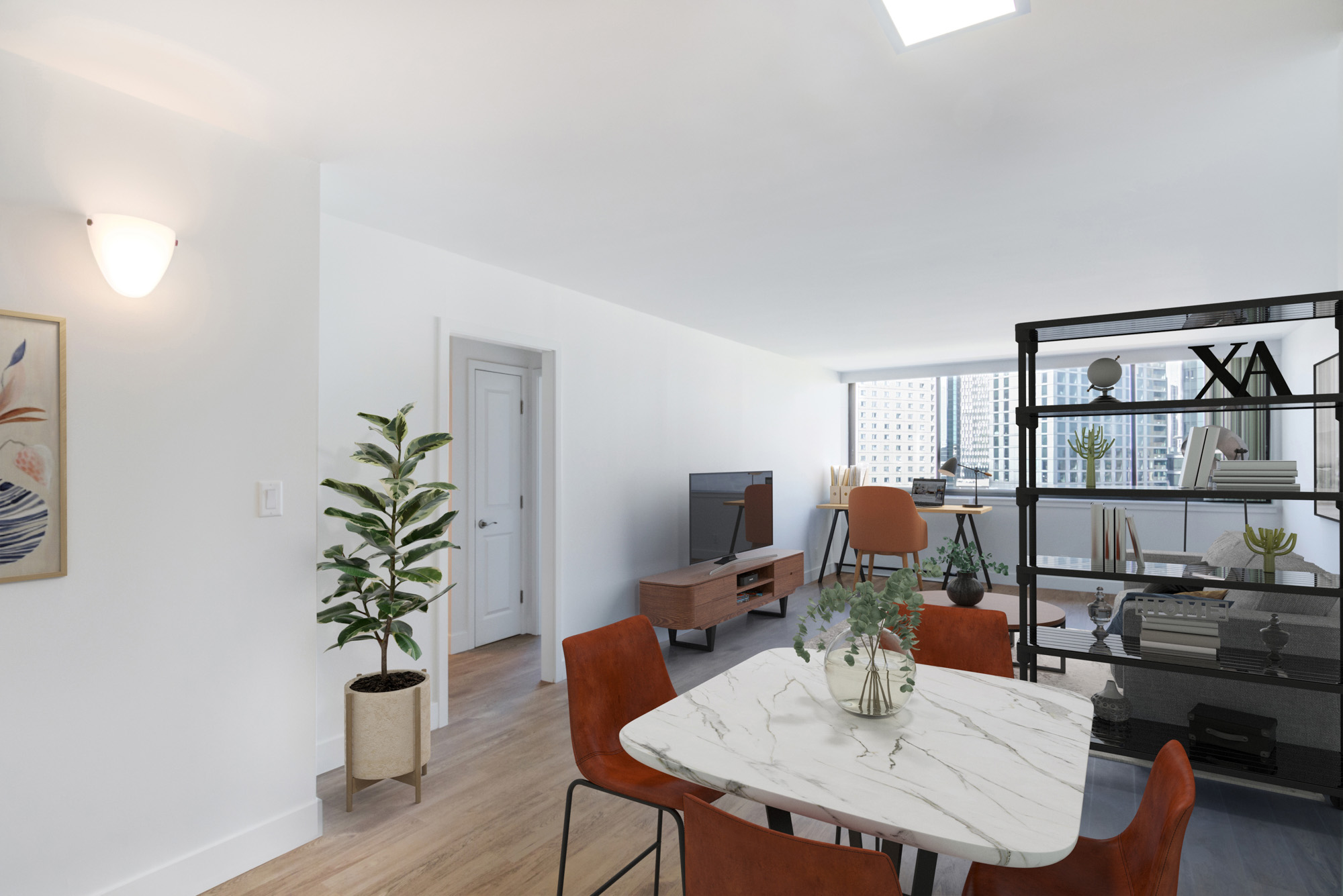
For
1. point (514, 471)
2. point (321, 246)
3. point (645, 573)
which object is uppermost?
point (321, 246)

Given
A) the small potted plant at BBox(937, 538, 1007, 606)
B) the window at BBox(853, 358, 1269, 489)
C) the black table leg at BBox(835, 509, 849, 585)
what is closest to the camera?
the small potted plant at BBox(937, 538, 1007, 606)

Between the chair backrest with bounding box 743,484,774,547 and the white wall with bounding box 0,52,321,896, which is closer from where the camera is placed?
the white wall with bounding box 0,52,321,896

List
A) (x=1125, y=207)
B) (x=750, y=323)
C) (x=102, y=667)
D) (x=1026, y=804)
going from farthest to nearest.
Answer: (x=750, y=323) → (x=1125, y=207) → (x=102, y=667) → (x=1026, y=804)

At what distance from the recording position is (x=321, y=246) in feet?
10.2

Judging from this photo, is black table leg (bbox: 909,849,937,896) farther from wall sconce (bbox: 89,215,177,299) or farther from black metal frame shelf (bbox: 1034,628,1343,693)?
→ wall sconce (bbox: 89,215,177,299)

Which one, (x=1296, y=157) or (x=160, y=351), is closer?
(x=160, y=351)

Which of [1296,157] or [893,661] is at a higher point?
[1296,157]

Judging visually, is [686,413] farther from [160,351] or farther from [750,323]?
[160,351]

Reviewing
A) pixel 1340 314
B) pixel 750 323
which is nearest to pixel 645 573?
pixel 750 323

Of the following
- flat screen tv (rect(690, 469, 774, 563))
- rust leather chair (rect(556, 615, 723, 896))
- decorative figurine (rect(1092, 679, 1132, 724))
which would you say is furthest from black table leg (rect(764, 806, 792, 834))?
flat screen tv (rect(690, 469, 774, 563))

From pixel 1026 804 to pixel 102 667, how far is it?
2398 mm

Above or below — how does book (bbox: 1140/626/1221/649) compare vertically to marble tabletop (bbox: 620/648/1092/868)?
below

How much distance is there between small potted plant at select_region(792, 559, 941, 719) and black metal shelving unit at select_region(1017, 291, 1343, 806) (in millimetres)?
1271

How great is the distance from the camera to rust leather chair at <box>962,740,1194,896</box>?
1.09 m
